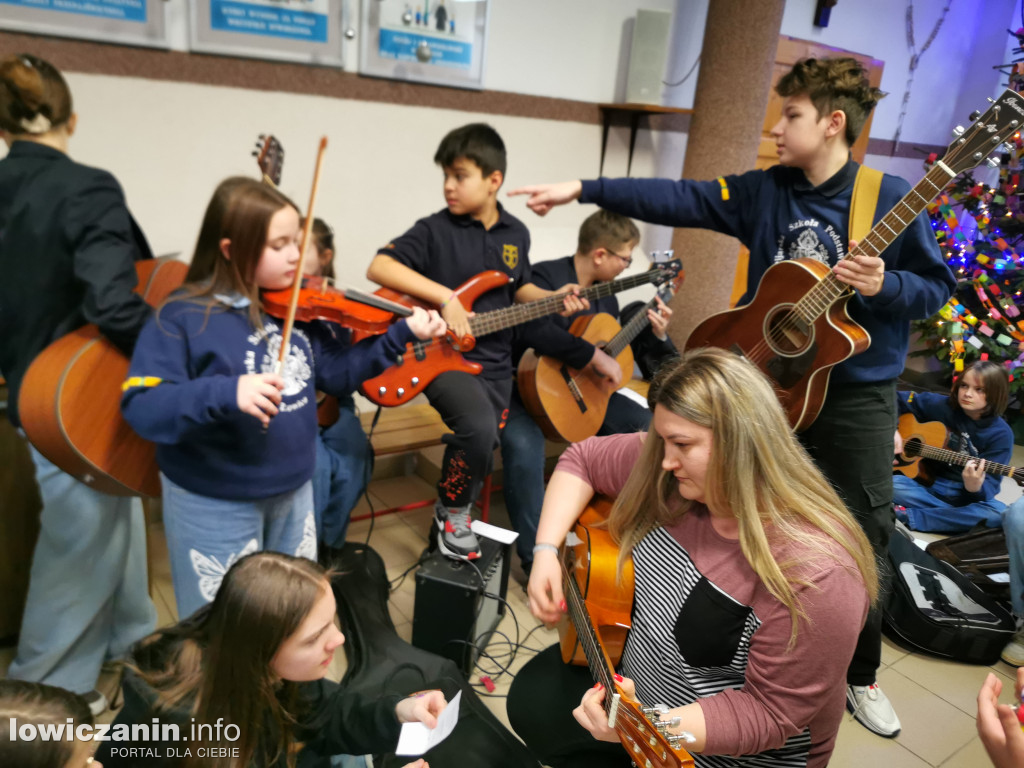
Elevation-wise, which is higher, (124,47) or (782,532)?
(124,47)

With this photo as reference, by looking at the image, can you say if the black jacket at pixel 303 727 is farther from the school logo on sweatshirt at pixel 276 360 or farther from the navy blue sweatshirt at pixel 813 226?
the navy blue sweatshirt at pixel 813 226

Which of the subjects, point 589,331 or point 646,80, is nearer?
point 589,331

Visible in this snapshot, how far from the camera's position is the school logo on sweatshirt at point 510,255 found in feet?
8.72

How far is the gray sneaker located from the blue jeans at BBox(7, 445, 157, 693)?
96cm

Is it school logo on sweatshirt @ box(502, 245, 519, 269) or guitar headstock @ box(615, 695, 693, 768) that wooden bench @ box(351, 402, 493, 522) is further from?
guitar headstock @ box(615, 695, 693, 768)

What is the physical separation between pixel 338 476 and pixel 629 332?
1.45 m

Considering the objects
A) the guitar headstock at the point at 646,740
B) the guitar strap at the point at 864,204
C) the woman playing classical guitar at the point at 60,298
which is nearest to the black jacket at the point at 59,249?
the woman playing classical guitar at the point at 60,298

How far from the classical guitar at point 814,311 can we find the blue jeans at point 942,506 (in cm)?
193

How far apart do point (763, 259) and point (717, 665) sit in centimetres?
125

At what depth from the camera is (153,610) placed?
7.20 ft

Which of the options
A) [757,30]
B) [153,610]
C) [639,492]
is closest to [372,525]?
[153,610]

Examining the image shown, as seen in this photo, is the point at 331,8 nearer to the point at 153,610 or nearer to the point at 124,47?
the point at 124,47

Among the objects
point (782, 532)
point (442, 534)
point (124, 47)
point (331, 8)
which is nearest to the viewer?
point (782, 532)

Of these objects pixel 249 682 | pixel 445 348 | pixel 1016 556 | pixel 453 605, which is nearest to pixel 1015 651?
pixel 1016 556
